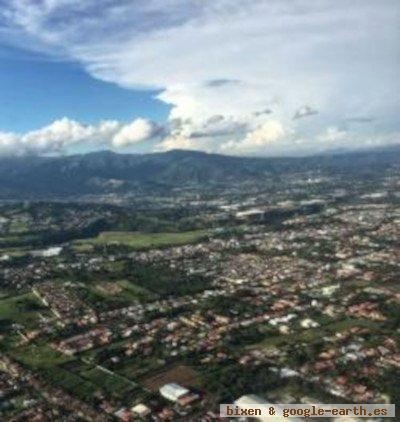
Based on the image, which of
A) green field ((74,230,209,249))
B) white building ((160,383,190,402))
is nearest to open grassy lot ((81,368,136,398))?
white building ((160,383,190,402))

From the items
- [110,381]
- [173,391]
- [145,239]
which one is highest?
[145,239]

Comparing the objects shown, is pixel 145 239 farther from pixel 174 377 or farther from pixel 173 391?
pixel 173 391

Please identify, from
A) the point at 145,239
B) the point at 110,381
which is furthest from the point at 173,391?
the point at 145,239

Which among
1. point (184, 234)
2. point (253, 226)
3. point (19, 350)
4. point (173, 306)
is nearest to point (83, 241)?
point (184, 234)

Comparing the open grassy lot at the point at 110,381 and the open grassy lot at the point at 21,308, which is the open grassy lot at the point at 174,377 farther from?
the open grassy lot at the point at 21,308

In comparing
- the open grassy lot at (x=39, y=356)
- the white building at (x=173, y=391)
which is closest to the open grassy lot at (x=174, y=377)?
the white building at (x=173, y=391)

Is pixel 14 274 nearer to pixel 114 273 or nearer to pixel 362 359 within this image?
pixel 114 273

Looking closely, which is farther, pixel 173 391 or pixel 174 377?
pixel 174 377

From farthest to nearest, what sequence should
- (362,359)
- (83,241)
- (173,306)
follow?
(83,241), (173,306), (362,359)

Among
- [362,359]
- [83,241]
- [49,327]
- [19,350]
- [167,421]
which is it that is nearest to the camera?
[167,421]
